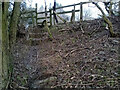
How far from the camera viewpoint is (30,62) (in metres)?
4.62

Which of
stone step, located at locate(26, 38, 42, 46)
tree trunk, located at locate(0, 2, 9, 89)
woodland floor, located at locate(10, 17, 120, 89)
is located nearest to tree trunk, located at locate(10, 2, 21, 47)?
woodland floor, located at locate(10, 17, 120, 89)

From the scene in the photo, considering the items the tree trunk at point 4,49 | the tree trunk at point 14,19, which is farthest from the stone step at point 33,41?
the tree trunk at point 4,49

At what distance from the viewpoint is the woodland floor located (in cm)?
331

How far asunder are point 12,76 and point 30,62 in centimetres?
100

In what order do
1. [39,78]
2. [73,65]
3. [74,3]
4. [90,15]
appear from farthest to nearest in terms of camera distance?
1. [90,15]
2. [74,3]
3. [73,65]
4. [39,78]

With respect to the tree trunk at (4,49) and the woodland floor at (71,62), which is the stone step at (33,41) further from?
the tree trunk at (4,49)

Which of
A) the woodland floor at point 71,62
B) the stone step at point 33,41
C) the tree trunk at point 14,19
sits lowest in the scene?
the woodland floor at point 71,62

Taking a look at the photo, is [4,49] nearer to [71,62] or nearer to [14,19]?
[14,19]

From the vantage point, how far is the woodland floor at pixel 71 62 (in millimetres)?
3312

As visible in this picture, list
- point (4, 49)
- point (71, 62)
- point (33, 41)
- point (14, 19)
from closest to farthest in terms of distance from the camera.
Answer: point (4, 49) → point (71, 62) → point (14, 19) → point (33, 41)

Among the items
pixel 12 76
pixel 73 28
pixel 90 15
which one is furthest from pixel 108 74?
pixel 90 15

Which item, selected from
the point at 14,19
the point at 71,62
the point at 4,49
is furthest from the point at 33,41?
the point at 4,49

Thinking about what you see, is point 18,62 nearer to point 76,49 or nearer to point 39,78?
point 39,78

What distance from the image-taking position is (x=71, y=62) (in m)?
4.05
